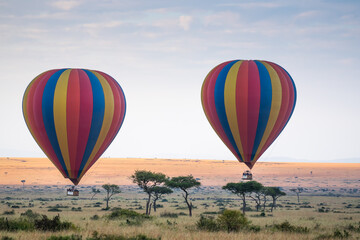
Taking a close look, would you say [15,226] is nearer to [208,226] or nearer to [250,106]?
[208,226]

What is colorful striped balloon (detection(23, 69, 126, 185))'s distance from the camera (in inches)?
1212

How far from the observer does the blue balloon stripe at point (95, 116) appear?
31.4 meters

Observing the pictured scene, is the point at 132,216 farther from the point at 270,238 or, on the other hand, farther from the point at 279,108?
the point at 270,238

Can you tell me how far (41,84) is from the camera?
32.1m

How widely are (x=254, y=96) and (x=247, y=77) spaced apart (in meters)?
1.55

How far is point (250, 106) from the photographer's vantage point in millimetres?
33469

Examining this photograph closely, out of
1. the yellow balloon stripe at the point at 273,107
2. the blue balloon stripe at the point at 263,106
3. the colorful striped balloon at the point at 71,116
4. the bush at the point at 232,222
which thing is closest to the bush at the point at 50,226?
the colorful striped balloon at the point at 71,116

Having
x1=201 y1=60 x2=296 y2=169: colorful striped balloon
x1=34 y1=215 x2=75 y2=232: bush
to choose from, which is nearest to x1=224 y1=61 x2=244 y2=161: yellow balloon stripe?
x1=201 y1=60 x2=296 y2=169: colorful striped balloon

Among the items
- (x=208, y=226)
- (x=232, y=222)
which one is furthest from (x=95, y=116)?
(x=232, y=222)

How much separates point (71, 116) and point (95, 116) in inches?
65.2

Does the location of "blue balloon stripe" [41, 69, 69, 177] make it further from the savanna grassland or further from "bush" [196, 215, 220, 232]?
"bush" [196, 215, 220, 232]

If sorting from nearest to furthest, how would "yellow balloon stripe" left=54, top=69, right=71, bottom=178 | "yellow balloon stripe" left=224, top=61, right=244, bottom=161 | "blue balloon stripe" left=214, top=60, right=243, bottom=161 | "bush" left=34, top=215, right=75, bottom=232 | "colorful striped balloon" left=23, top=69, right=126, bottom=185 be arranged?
"bush" left=34, top=215, right=75, bottom=232
"yellow balloon stripe" left=54, top=69, right=71, bottom=178
"colorful striped balloon" left=23, top=69, right=126, bottom=185
"yellow balloon stripe" left=224, top=61, right=244, bottom=161
"blue balloon stripe" left=214, top=60, right=243, bottom=161

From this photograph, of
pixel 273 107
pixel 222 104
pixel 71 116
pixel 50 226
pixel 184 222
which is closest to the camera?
pixel 50 226

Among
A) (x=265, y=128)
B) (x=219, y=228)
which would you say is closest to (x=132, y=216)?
(x=219, y=228)
